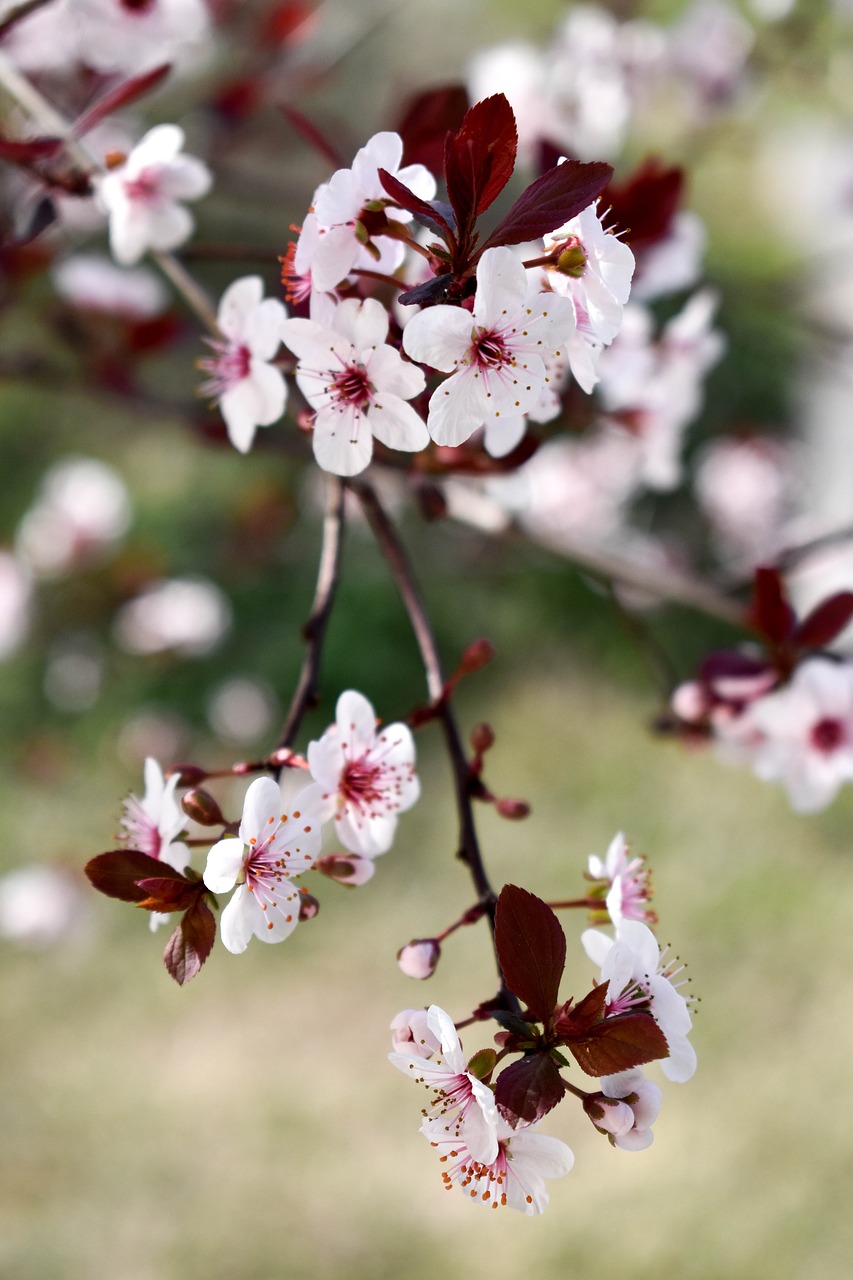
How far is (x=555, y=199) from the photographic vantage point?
562 mm

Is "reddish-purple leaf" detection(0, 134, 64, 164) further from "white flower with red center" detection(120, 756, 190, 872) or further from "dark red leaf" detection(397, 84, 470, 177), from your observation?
"white flower with red center" detection(120, 756, 190, 872)

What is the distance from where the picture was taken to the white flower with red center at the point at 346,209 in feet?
1.91

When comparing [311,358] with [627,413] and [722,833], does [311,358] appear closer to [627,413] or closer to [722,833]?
[627,413]

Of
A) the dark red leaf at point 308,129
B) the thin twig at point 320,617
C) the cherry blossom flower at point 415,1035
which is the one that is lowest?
the cherry blossom flower at point 415,1035

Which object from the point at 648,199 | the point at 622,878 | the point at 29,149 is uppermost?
the point at 29,149

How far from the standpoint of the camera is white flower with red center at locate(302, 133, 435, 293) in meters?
0.58

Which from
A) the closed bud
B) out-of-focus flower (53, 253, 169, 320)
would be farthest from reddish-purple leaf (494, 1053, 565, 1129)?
out-of-focus flower (53, 253, 169, 320)

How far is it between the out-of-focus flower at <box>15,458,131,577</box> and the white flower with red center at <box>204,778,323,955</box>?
2.17 m

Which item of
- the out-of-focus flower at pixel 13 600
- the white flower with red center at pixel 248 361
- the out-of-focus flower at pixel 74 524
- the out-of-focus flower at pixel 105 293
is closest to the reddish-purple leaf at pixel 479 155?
the white flower with red center at pixel 248 361

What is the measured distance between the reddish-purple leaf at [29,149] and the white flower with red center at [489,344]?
16.6 inches

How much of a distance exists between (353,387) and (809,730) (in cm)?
52

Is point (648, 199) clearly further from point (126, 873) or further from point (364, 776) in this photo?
point (126, 873)

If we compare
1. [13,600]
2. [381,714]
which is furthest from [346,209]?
[13,600]

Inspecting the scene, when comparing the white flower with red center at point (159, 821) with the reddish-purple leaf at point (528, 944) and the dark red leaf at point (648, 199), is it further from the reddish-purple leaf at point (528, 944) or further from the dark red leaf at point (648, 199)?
the dark red leaf at point (648, 199)
